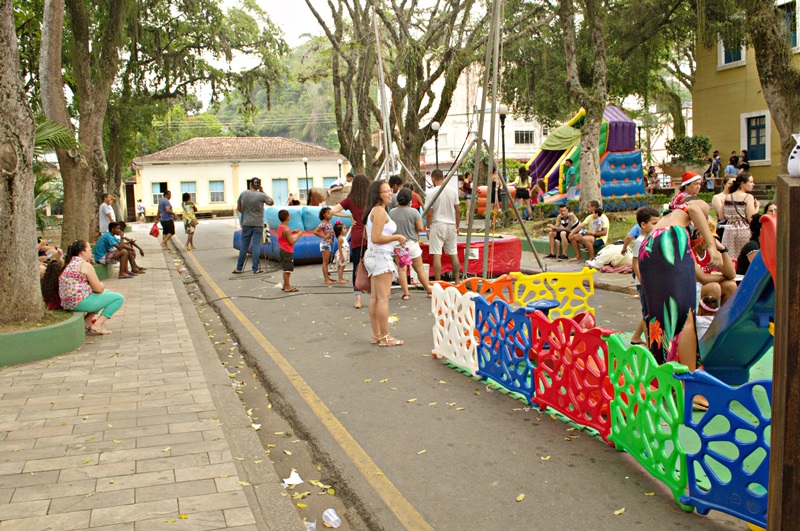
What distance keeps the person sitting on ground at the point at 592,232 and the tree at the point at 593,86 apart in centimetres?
227

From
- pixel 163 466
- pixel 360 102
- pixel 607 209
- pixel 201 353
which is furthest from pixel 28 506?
pixel 360 102

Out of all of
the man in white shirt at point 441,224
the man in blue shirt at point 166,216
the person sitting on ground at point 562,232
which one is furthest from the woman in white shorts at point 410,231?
the man in blue shirt at point 166,216

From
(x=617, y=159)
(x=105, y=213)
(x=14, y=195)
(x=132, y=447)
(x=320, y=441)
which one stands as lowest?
(x=320, y=441)

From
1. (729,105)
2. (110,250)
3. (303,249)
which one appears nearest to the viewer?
(110,250)

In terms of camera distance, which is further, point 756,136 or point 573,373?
point 756,136

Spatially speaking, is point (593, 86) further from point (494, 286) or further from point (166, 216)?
point (166, 216)

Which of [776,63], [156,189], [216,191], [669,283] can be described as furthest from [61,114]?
[216,191]

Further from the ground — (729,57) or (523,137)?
(523,137)

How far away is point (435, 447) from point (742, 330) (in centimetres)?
227

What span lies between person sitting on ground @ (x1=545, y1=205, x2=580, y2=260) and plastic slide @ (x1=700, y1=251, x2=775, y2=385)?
10.4m

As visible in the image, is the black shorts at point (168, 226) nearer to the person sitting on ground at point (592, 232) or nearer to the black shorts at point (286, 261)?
the black shorts at point (286, 261)

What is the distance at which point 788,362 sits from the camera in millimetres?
1828

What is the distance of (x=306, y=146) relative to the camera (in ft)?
204

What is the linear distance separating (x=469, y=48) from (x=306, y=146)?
41.2 meters
